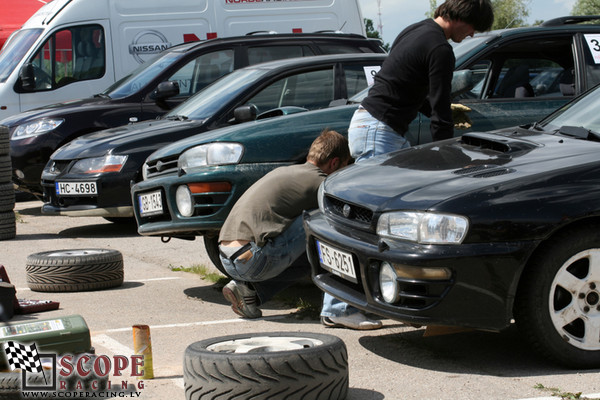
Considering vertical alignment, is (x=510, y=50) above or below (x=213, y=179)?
above

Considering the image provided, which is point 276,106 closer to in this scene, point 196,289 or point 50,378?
point 196,289

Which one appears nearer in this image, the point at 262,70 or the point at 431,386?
the point at 431,386

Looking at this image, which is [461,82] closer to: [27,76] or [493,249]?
[493,249]

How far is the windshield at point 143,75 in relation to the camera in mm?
10211

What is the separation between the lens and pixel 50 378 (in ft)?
12.8

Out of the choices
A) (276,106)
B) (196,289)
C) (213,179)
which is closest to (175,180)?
(213,179)

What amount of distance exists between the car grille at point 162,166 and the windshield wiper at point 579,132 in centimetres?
262

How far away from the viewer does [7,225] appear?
898 centimetres

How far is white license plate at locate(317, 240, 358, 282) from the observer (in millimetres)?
4438

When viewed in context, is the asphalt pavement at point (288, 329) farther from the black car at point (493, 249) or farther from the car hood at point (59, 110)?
the car hood at point (59, 110)

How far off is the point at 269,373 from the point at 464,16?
2.65 m

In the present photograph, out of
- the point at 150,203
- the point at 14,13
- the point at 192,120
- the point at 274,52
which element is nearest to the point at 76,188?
the point at 192,120

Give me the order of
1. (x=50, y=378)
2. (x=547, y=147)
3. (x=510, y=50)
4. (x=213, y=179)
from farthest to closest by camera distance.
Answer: (x=510, y=50) → (x=213, y=179) → (x=547, y=147) → (x=50, y=378)

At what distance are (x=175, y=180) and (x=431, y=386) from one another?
263 centimetres
